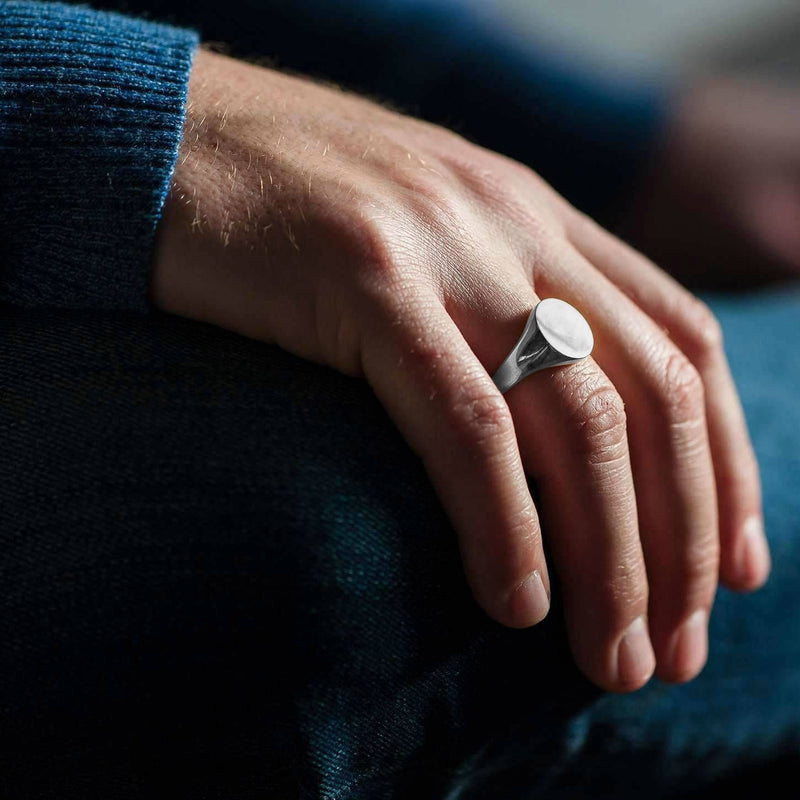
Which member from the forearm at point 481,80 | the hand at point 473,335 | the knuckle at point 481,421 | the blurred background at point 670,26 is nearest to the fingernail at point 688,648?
the hand at point 473,335

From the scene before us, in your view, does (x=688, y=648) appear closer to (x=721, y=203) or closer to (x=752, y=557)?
(x=752, y=557)

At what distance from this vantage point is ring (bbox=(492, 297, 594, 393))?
50 cm

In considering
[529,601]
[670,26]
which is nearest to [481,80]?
[529,601]

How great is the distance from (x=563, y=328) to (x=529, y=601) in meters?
0.16

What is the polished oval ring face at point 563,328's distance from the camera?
1.63 feet

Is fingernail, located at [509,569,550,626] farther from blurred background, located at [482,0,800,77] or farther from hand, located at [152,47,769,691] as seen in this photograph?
blurred background, located at [482,0,800,77]

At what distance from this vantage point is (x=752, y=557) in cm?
63

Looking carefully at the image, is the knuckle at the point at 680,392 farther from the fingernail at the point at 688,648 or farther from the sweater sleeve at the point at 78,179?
the sweater sleeve at the point at 78,179

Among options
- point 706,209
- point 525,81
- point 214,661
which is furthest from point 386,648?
point 706,209

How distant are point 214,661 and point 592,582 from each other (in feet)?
0.75

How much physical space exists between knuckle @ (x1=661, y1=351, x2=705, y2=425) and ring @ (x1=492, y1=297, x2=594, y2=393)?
0.28ft

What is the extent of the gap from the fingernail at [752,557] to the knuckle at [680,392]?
117 mm

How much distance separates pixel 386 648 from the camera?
18.4 inches

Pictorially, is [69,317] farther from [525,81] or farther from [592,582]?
[525,81]
